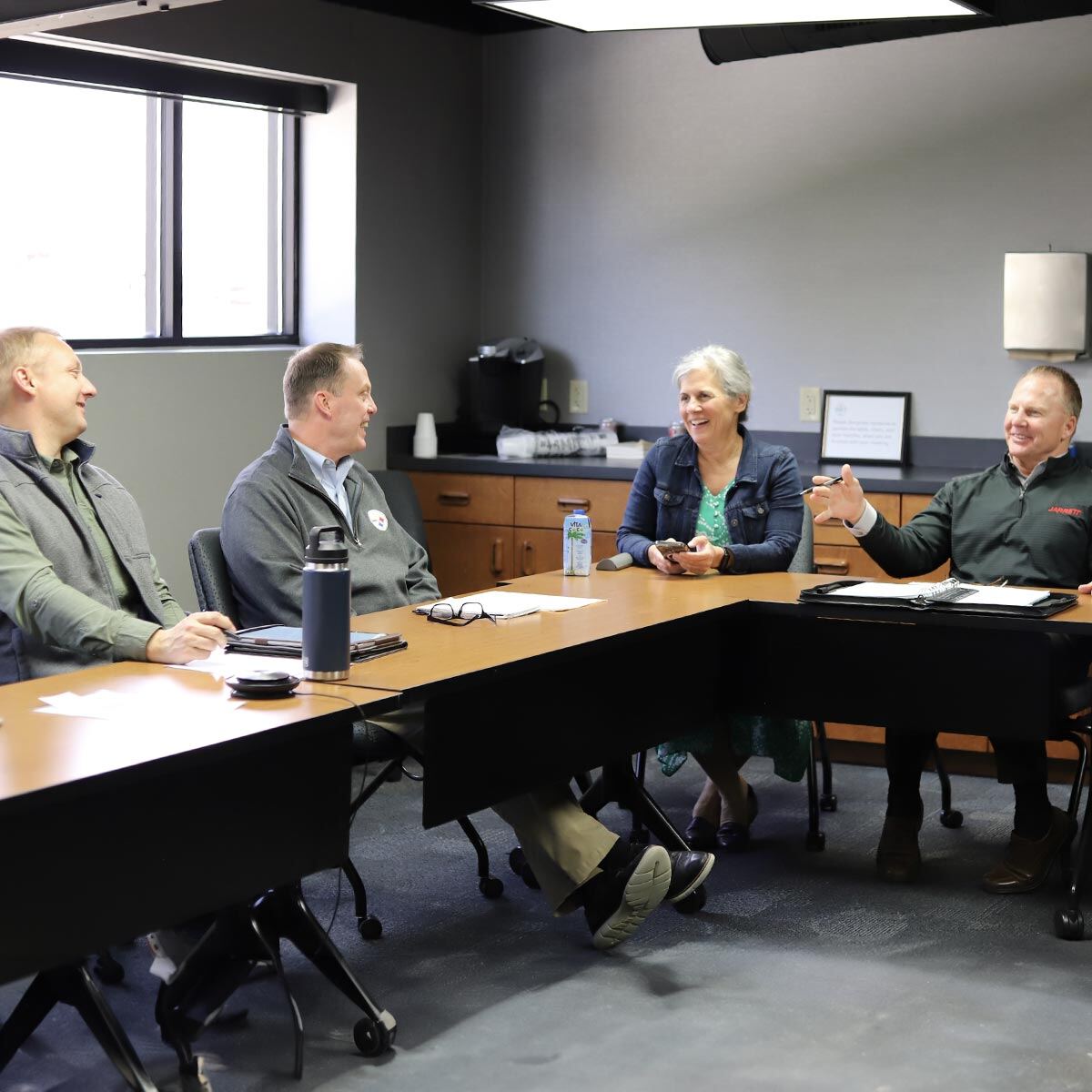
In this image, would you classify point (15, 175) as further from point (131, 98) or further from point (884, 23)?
point (884, 23)

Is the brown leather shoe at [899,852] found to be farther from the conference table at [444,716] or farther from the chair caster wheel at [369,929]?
the chair caster wheel at [369,929]

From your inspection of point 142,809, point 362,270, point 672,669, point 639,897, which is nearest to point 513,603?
point 672,669

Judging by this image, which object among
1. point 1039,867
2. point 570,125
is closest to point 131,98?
point 570,125

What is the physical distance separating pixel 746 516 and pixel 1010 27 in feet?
6.76

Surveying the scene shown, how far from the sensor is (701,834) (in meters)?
4.17

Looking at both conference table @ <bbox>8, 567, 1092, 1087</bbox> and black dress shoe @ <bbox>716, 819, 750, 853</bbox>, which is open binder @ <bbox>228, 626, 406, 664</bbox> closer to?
conference table @ <bbox>8, 567, 1092, 1087</bbox>

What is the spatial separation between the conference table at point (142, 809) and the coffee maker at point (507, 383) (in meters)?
3.30

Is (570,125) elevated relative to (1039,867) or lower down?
elevated

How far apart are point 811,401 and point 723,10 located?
7.24ft

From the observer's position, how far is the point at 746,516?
4.16 m

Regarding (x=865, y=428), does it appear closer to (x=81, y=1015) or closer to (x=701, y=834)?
(x=701, y=834)

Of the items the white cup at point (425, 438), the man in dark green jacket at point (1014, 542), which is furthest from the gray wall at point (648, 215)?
the man in dark green jacket at point (1014, 542)

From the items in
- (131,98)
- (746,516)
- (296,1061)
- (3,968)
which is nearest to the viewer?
(3,968)

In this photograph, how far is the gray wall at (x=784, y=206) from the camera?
17.0 feet
